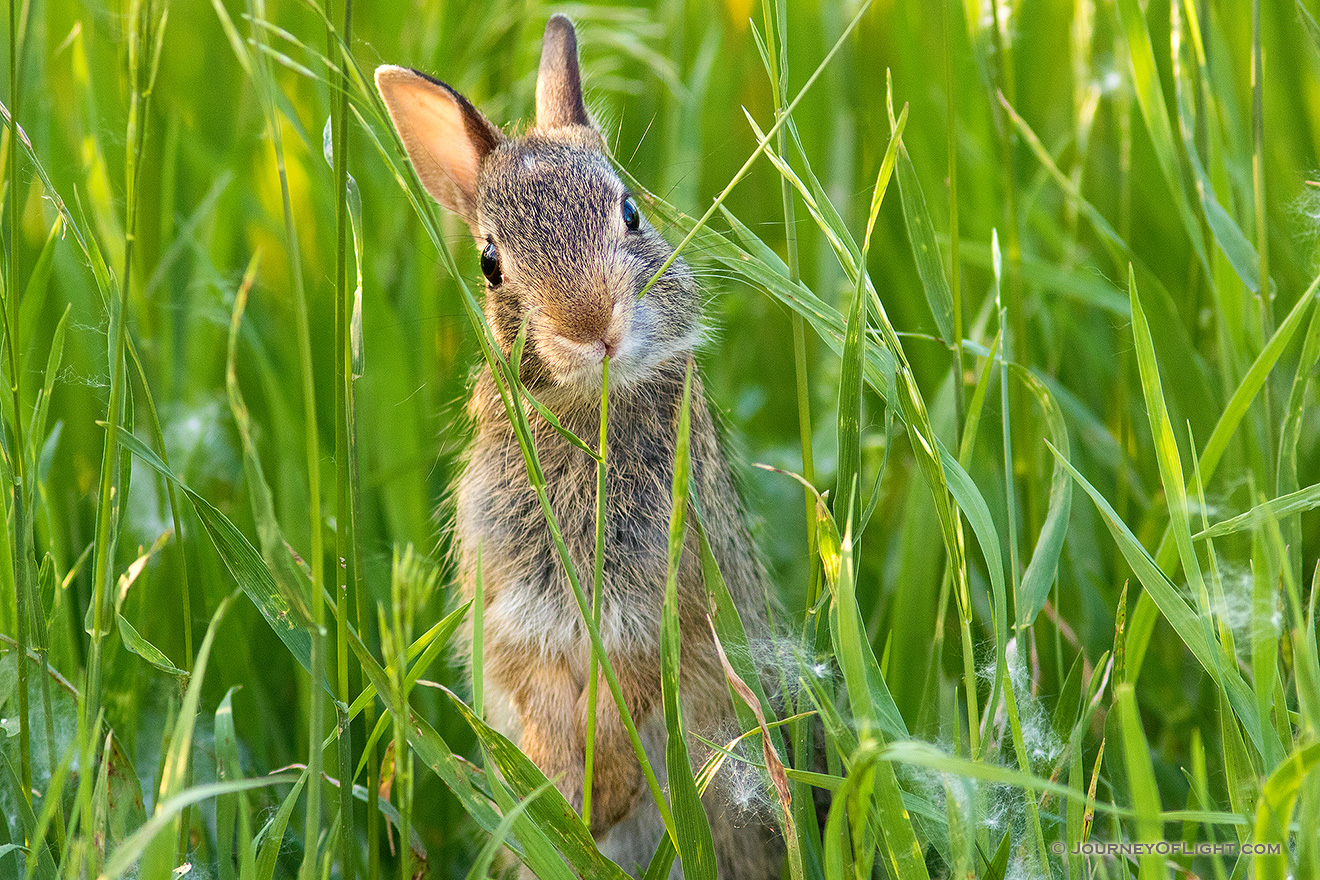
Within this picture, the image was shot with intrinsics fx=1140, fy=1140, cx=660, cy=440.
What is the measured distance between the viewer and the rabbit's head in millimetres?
2672

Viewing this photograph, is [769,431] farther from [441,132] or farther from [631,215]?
[441,132]

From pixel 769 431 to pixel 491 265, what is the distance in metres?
1.82

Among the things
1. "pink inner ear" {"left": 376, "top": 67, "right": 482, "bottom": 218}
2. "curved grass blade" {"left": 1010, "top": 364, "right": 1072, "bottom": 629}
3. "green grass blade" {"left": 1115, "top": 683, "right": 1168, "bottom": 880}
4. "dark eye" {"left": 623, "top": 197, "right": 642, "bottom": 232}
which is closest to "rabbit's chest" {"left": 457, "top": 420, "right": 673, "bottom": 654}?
"dark eye" {"left": 623, "top": 197, "right": 642, "bottom": 232}

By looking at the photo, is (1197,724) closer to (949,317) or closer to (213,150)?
(949,317)

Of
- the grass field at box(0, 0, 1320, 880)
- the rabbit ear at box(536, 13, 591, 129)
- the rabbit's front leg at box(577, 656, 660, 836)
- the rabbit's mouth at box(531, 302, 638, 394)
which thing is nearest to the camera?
the grass field at box(0, 0, 1320, 880)

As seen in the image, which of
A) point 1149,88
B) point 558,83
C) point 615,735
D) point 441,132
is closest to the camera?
point 1149,88

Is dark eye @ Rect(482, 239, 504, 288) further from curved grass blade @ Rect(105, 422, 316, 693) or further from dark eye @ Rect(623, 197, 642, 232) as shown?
curved grass blade @ Rect(105, 422, 316, 693)

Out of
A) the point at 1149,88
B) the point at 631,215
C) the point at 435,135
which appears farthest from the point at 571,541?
the point at 1149,88

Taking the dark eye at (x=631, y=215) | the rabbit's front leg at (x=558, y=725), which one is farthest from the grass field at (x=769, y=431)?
the dark eye at (x=631, y=215)

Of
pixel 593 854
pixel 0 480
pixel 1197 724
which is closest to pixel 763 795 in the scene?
pixel 593 854

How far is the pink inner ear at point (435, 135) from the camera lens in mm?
3062

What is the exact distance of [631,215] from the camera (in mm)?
3086

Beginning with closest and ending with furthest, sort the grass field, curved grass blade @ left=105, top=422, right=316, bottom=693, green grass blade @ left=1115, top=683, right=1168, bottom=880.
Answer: green grass blade @ left=1115, top=683, right=1168, bottom=880 < the grass field < curved grass blade @ left=105, top=422, right=316, bottom=693

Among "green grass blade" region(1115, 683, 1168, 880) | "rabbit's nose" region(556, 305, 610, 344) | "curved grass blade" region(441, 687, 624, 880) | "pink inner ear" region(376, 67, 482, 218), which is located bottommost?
"curved grass blade" region(441, 687, 624, 880)
